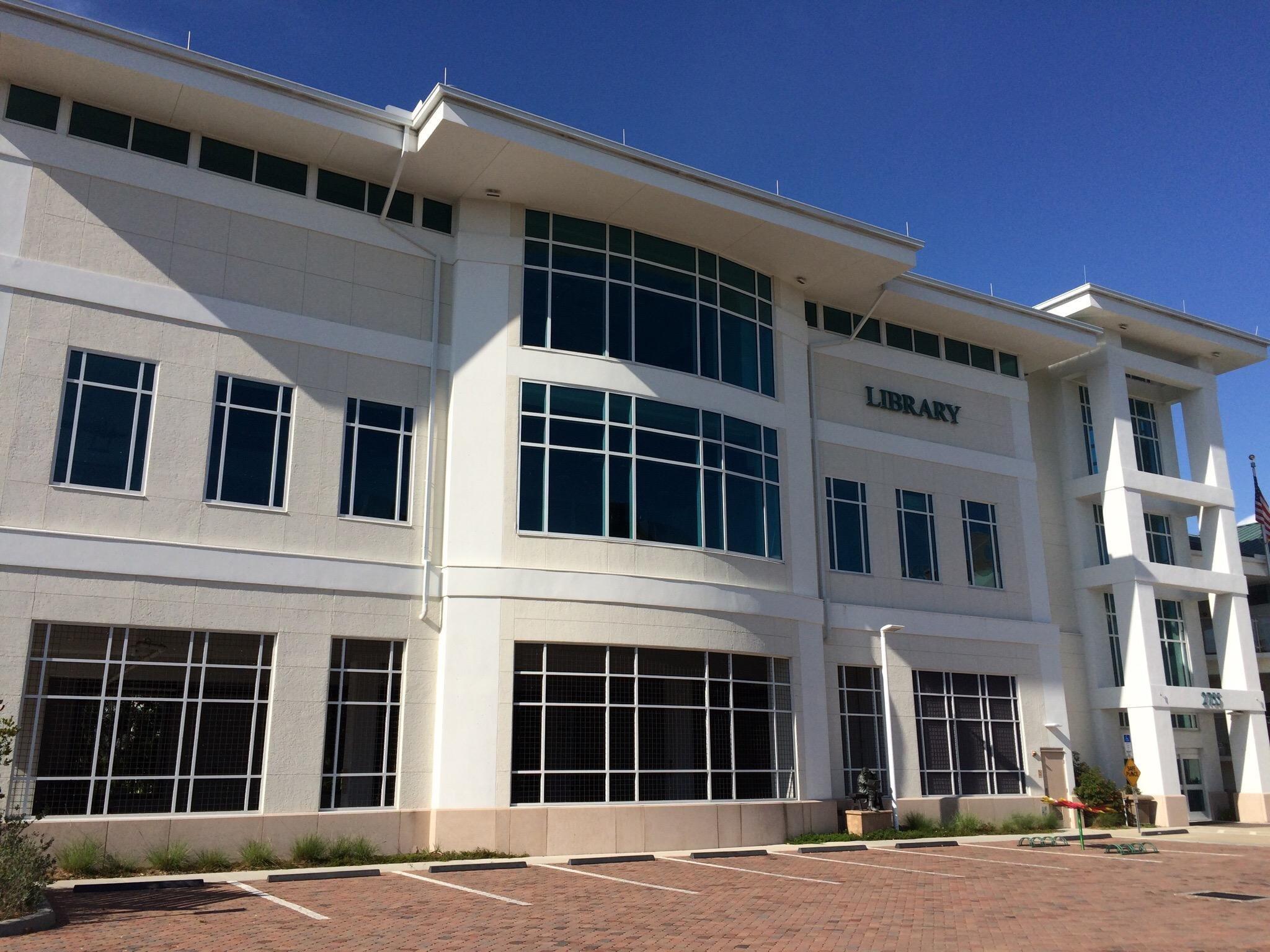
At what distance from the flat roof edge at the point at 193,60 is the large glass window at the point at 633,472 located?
6.52 m

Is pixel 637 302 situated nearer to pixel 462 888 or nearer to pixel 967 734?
pixel 462 888

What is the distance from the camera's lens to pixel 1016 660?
30.4m

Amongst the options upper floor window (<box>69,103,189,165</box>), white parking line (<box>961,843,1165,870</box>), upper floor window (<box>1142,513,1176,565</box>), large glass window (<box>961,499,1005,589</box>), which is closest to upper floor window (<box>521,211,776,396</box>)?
upper floor window (<box>69,103,189,165</box>)

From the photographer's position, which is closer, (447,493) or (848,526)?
(447,493)

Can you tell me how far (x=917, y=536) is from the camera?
29.9m

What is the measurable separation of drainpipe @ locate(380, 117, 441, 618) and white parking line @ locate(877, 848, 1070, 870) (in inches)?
448

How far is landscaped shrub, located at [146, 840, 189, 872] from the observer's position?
18.0 metres

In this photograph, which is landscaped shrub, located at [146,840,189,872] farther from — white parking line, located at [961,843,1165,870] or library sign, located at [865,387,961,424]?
library sign, located at [865,387,961,424]

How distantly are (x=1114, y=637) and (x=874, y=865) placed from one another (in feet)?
57.9

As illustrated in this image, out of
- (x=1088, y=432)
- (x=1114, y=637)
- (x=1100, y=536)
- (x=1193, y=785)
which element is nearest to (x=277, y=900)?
(x=1114, y=637)

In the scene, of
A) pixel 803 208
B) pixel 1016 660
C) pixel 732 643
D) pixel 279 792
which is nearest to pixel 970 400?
pixel 1016 660

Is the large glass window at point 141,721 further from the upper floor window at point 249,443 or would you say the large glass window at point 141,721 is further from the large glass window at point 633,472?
the large glass window at point 633,472

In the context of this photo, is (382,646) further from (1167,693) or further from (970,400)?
(1167,693)

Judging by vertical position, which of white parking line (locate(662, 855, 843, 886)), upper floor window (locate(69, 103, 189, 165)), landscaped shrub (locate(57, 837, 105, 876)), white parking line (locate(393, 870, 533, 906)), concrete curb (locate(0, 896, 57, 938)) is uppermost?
upper floor window (locate(69, 103, 189, 165))
